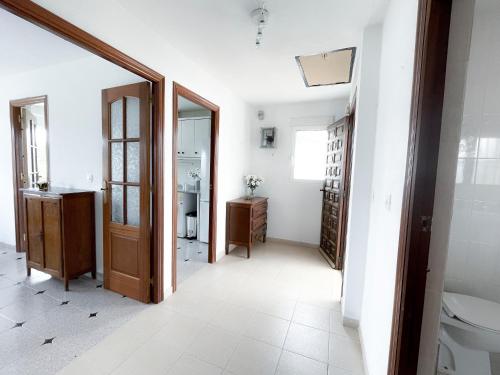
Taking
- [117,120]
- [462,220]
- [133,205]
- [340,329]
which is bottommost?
[340,329]

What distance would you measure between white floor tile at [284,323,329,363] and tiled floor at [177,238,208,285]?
4.67ft

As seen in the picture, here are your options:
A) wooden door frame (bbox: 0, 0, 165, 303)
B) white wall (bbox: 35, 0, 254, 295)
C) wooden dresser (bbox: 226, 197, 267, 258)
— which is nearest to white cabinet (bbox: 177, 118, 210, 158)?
white wall (bbox: 35, 0, 254, 295)

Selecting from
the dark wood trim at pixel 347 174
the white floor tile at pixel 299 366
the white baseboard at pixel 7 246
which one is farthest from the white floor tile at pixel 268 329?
the white baseboard at pixel 7 246

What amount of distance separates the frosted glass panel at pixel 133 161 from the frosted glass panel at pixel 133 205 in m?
0.10

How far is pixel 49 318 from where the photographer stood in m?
1.91

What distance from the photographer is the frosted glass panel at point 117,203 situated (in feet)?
7.47

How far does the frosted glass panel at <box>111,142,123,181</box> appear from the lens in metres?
2.26

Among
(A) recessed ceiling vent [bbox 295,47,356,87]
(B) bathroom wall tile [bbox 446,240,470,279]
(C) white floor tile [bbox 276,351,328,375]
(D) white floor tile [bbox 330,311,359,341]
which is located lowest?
(D) white floor tile [bbox 330,311,359,341]

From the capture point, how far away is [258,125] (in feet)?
13.6

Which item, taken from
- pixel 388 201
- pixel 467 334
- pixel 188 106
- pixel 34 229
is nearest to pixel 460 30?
pixel 388 201

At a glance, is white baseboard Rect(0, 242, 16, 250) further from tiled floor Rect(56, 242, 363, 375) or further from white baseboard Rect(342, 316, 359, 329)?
white baseboard Rect(342, 316, 359, 329)

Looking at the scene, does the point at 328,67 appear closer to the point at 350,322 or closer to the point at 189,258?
the point at 350,322

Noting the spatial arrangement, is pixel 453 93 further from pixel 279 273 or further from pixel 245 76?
pixel 279 273

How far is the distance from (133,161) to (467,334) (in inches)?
106
